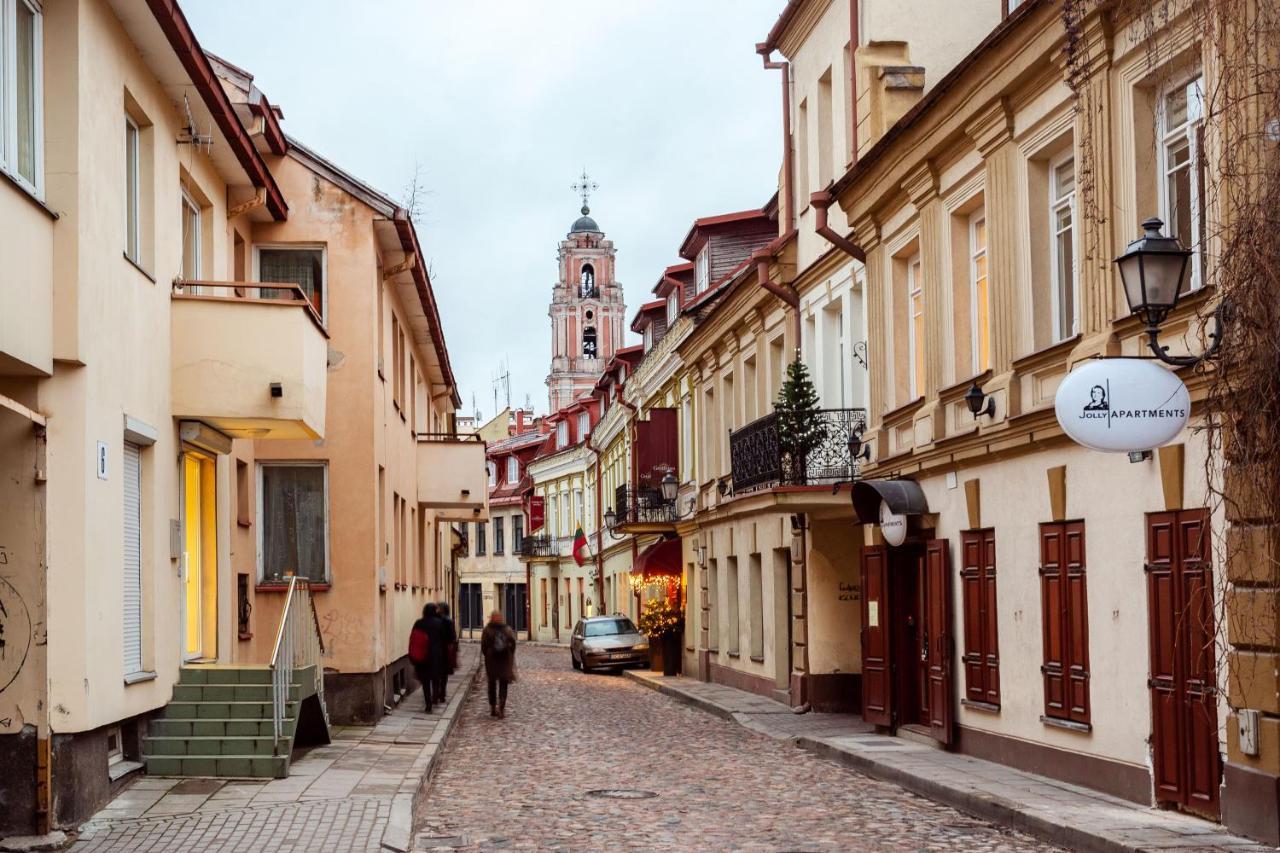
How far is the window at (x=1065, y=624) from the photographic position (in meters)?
13.2

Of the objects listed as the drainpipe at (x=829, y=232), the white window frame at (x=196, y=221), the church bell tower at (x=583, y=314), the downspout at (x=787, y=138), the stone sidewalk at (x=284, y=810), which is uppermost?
the church bell tower at (x=583, y=314)

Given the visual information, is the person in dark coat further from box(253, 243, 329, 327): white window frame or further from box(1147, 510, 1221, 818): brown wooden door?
box(1147, 510, 1221, 818): brown wooden door

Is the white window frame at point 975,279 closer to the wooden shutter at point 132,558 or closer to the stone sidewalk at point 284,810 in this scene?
the stone sidewalk at point 284,810

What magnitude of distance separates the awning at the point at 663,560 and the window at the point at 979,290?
64.5 ft

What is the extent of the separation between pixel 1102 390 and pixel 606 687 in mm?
23242

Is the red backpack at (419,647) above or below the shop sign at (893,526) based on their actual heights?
below

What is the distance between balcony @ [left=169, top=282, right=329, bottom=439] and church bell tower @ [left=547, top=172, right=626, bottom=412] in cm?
9256

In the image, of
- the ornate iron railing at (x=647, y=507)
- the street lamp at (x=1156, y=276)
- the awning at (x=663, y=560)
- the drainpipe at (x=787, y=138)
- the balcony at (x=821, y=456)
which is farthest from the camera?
the awning at (x=663, y=560)

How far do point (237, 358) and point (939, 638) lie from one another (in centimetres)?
781

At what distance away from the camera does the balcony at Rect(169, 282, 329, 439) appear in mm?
14102

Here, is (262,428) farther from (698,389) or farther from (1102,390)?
(698,389)

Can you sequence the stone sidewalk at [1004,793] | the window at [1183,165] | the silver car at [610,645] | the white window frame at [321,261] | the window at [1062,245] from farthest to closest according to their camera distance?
the silver car at [610,645] → the white window frame at [321,261] → the window at [1062,245] → the window at [1183,165] → the stone sidewalk at [1004,793]

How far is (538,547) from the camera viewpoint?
70.2m

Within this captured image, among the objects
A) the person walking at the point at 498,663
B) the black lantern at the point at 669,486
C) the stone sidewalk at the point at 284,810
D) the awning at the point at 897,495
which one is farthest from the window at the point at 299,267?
the black lantern at the point at 669,486
